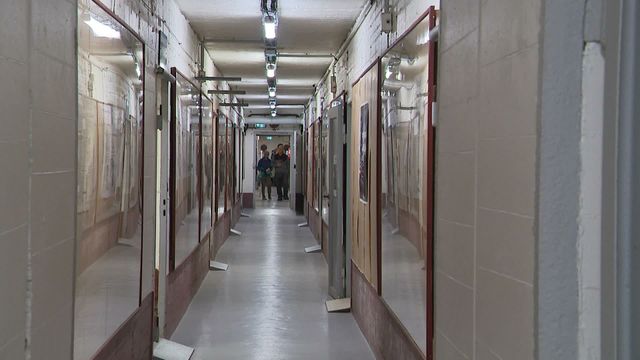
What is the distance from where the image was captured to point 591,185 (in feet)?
5.24

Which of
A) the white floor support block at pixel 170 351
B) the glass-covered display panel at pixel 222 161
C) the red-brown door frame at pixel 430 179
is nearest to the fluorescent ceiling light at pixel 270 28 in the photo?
the white floor support block at pixel 170 351

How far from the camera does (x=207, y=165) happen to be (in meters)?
8.10

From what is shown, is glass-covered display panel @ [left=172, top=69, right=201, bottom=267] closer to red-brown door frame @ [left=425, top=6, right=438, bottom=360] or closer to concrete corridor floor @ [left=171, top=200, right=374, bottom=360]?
concrete corridor floor @ [left=171, top=200, right=374, bottom=360]

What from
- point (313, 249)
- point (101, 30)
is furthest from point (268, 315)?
point (313, 249)

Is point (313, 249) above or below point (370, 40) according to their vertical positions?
below

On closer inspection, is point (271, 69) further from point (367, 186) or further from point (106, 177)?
point (106, 177)

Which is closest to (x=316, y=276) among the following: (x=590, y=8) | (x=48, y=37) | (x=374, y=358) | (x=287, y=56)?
(x=287, y=56)

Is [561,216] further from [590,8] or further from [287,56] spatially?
[287,56]

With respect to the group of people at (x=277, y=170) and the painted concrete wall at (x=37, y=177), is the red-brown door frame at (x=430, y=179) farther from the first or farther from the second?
the group of people at (x=277, y=170)

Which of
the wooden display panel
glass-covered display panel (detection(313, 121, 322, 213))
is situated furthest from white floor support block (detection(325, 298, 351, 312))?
glass-covered display panel (detection(313, 121, 322, 213))

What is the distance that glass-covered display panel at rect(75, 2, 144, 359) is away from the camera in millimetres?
2791

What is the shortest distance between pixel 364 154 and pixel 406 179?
66.3 inches

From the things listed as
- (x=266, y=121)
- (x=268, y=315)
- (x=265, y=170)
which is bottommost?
(x=268, y=315)

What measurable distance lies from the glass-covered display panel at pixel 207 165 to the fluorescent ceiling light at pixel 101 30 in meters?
4.18
